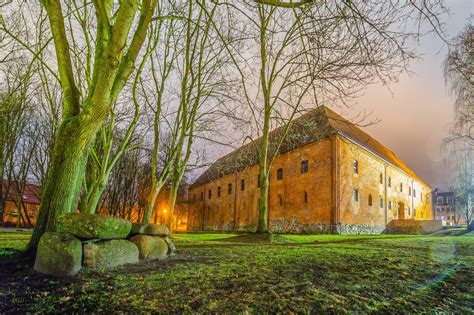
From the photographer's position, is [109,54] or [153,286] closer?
[153,286]

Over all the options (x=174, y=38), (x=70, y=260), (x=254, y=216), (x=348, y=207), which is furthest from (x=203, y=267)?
(x=254, y=216)

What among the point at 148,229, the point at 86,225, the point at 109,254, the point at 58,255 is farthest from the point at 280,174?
the point at 58,255

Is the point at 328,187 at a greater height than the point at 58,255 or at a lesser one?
greater

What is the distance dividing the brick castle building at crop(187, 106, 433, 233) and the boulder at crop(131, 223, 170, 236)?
28.7 feet

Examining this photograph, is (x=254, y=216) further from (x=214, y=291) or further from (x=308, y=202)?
(x=214, y=291)

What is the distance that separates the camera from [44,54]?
10.9 m

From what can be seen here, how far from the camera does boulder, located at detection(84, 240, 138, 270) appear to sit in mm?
3742

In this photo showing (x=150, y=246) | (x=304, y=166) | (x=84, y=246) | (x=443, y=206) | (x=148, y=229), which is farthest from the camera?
(x=443, y=206)

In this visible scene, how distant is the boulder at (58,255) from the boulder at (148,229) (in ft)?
4.63

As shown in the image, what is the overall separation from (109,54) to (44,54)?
818 cm

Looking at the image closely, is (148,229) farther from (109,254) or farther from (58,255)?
(58,255)

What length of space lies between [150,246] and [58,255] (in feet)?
5.64

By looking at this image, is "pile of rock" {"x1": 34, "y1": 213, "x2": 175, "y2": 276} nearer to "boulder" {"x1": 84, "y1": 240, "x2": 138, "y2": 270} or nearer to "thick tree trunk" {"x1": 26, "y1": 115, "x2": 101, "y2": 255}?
"boulder" {"x1": 84, "y1": 240, "x2": 138, "y2": 270}

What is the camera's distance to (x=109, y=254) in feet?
13.2
